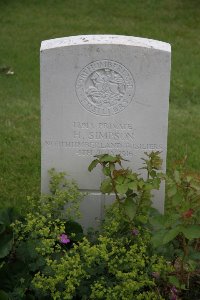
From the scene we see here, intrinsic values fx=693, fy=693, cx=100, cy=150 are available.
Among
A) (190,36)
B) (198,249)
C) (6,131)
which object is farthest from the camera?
(190,36)

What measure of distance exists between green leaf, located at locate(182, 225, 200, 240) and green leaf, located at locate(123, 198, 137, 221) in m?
0.47

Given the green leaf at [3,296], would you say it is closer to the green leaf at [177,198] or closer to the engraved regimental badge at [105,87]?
the green leaf at [177,198]

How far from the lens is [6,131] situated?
6.77 meters

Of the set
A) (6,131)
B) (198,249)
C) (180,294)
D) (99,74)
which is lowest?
(180,294)

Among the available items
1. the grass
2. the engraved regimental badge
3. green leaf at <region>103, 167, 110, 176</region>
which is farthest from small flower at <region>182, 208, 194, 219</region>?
the grass

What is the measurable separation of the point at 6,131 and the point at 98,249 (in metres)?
3.35

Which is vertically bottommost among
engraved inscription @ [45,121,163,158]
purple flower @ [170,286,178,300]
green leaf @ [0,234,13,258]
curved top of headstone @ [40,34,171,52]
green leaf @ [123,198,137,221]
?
purple flower @ [170,286,178,300]

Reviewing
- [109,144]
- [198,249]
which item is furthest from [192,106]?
[198,249]

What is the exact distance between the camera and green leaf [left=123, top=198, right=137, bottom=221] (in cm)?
389

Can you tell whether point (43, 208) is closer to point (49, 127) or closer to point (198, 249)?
point (49, 127)

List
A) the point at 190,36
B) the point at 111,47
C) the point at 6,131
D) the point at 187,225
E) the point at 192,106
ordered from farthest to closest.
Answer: the point at 190,36 → the point at 192,106 → the point at 6,131 → the point at 111,47 → the point at 187,225

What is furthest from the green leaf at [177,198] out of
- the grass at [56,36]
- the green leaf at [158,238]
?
the grass at [56,36]

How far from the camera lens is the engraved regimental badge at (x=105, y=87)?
13.9 feet

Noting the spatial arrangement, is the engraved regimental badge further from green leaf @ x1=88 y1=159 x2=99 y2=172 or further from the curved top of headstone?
green leaf @ x1=88 y1=159 x2=99 y2=172
